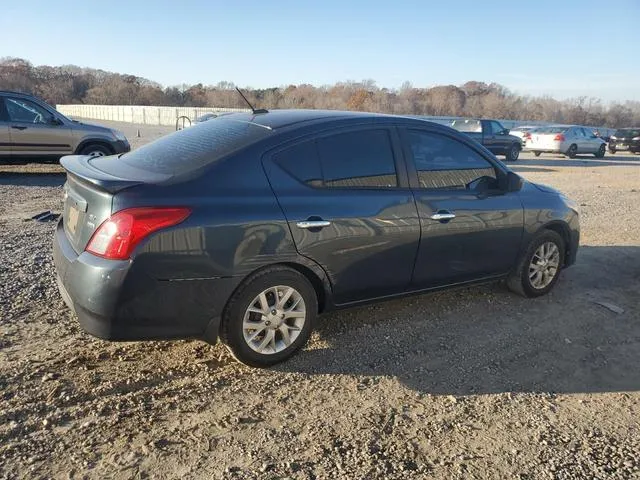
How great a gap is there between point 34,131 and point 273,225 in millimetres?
9997

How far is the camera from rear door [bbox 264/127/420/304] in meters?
3.46

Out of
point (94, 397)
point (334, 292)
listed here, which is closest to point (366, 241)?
point (334, 292)

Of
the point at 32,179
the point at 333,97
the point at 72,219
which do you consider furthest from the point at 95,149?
the point at 333,97

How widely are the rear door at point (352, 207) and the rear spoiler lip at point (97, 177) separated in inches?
35.5

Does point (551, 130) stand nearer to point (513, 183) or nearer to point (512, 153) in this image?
point (512, 153)

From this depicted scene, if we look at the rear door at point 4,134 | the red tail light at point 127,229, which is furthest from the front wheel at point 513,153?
the red tail light at point 127,229

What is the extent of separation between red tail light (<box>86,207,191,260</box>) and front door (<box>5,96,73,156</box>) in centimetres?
970

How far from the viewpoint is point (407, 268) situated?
4020 mm

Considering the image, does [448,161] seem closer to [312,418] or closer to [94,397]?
[312,418]

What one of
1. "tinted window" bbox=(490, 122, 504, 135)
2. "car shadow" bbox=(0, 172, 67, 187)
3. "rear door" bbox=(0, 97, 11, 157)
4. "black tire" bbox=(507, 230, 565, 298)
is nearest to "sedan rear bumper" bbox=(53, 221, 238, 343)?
"black tire" bbox=(507, 230, 565, 298)

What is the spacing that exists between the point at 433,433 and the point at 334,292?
119 centimetres

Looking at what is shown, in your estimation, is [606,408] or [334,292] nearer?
[606,408]

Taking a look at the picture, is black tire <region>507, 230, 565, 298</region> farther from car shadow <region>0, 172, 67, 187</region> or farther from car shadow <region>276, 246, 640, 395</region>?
car shadow <region>0, 172, 67, 187</region>

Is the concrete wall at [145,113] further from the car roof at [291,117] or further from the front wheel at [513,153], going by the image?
the car roof at [291,117]
